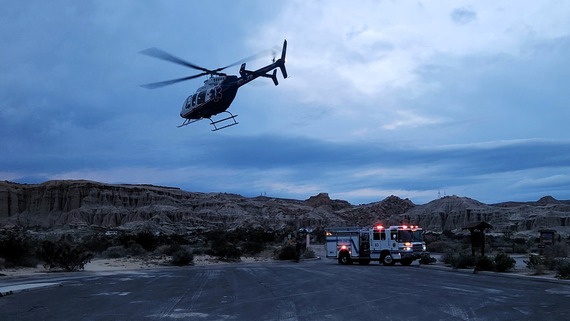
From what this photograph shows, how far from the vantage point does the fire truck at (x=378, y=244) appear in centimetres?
3969

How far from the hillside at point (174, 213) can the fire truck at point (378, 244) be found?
71.0 m

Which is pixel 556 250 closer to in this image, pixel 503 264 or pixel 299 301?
pixel 503 264

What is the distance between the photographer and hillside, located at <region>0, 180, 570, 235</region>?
11675 centimetres

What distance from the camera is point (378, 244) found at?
40750mm

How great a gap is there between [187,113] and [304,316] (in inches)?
1149

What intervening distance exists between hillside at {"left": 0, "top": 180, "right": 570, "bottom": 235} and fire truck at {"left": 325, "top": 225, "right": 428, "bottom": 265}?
71.0 meters

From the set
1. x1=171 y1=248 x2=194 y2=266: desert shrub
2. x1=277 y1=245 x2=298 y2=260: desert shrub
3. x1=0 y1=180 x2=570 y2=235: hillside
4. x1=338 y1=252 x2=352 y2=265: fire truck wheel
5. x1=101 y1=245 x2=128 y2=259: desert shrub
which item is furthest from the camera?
x1=0 y1=180 x2=570 y2=235: hillside

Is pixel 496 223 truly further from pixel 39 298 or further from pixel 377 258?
pixel 39 298

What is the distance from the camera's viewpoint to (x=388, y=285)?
2269 cm

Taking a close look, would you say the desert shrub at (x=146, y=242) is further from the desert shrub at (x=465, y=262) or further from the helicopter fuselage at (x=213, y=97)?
the desert shrub at (x=465, y=262)

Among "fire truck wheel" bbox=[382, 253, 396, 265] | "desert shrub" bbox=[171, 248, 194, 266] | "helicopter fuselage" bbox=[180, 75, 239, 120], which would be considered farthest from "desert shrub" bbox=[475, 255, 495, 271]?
"desert shrub" bbox=[171, 248, 194, 266]

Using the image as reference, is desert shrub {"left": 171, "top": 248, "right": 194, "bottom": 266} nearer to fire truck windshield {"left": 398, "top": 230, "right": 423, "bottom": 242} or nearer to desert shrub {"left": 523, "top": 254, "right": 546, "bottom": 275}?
fire truck windshield {"left": 398, "top": 230, "right": 423, "bottom": 242}

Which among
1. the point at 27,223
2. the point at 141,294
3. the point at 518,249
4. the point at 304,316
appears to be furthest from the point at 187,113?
the point at 27,223

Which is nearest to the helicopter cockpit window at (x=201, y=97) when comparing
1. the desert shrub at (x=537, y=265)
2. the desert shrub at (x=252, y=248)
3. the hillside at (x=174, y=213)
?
the desert shrub at (x=537, y=265)
